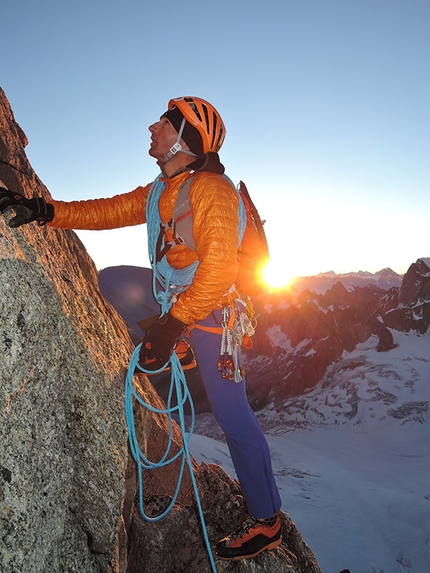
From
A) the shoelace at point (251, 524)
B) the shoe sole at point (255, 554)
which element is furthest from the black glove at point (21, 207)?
the shoe sole at point (255, 554)

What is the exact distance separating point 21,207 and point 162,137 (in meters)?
1.91

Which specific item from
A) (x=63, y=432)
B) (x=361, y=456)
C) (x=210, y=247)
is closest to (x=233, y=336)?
(x=210, y=247)

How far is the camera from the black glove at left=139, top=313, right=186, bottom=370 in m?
3.91

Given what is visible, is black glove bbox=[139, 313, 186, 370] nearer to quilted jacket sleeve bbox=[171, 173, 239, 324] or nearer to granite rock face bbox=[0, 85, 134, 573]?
quilted jacket sleeve bbox=[171, 173, 239, 324]

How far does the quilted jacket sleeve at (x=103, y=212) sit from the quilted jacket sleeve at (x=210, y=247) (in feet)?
4.79

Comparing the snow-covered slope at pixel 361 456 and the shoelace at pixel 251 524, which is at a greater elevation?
the shoelace at pixel 251 524

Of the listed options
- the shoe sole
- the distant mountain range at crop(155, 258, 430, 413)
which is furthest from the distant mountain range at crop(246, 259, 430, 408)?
the shoe sole

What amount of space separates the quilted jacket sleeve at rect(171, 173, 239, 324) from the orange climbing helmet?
0.81 meters

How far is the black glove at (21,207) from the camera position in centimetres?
345

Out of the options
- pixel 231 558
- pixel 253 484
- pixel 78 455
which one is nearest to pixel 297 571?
pixel 231 558

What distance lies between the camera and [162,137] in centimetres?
454

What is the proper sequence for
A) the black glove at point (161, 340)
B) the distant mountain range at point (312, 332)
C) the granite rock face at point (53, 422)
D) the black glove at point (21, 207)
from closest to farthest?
the granite rock face at point (53, 422) < the black glove at point (21, 207) < the black glove at point (161, 340) < the distant mountain range at point (312, 332)

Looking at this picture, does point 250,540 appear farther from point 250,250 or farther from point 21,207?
point 21,207

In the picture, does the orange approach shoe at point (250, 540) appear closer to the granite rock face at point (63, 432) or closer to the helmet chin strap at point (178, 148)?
the granite rock face at point (63, 432)
